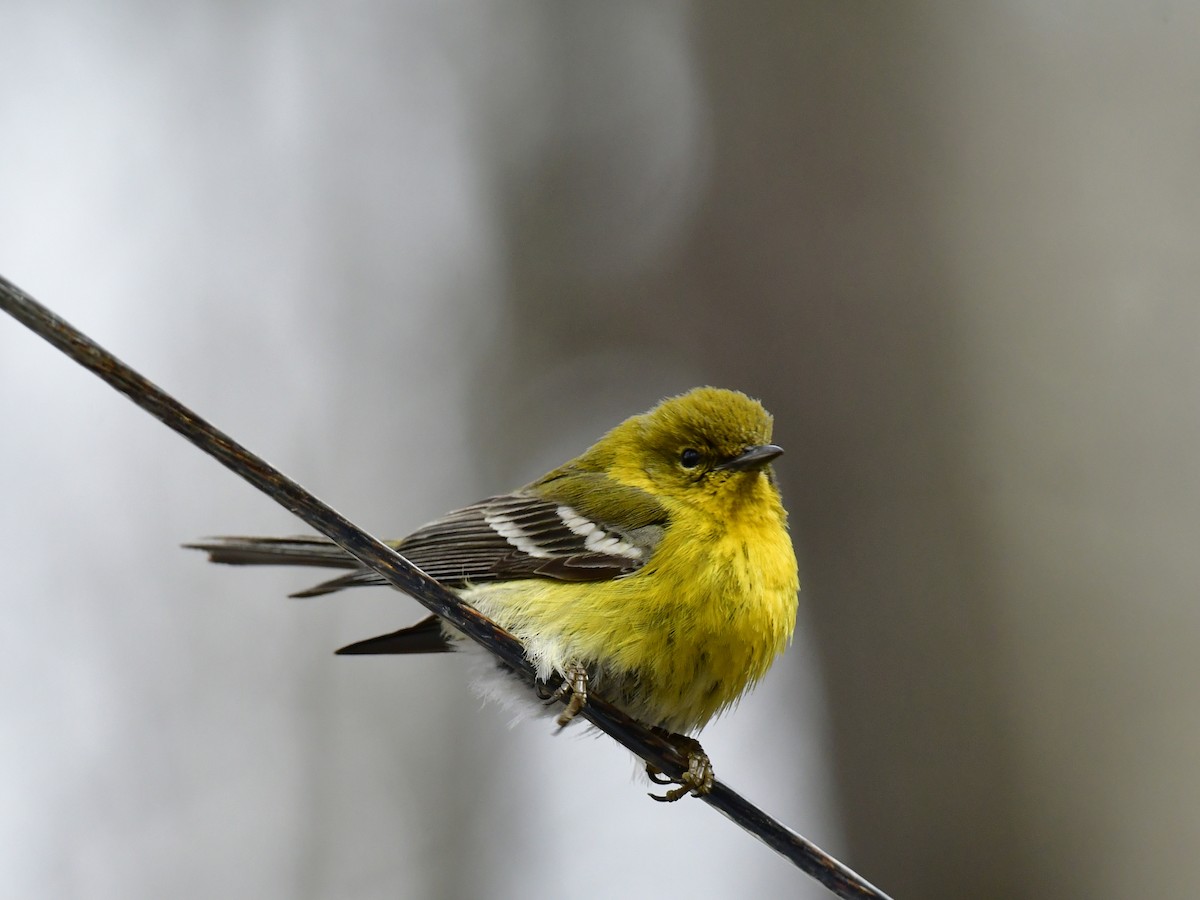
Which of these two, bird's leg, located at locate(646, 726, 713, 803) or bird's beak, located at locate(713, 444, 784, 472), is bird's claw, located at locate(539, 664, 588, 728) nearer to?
bird's leg, located at locate(646, 726, 713, 803)

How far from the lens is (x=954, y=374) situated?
4.29 metres

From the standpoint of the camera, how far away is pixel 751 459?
2971mm

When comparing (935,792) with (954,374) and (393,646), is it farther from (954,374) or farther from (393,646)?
(393,646)

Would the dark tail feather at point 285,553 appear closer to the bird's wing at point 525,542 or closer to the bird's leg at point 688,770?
the bird's wing at point 525,542

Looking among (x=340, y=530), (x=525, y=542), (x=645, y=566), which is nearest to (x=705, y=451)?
(x=645, y=566)

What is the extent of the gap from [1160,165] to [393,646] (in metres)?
3.83

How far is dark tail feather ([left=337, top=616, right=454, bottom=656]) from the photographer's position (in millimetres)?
2951

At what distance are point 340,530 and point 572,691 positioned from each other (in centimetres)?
108

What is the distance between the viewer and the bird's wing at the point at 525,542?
2.75 metres

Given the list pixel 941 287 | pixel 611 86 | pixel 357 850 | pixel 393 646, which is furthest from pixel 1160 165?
pixel 357 850

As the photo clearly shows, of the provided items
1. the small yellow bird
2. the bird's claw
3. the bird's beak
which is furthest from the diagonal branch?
the bird's beak

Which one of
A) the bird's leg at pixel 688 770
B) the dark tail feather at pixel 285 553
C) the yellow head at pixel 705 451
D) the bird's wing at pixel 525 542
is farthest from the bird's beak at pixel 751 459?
the dark tail feather at pixel 285 553

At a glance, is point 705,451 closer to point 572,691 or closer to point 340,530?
point 572,691

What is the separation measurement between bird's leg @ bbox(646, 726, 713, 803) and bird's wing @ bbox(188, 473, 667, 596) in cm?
49
